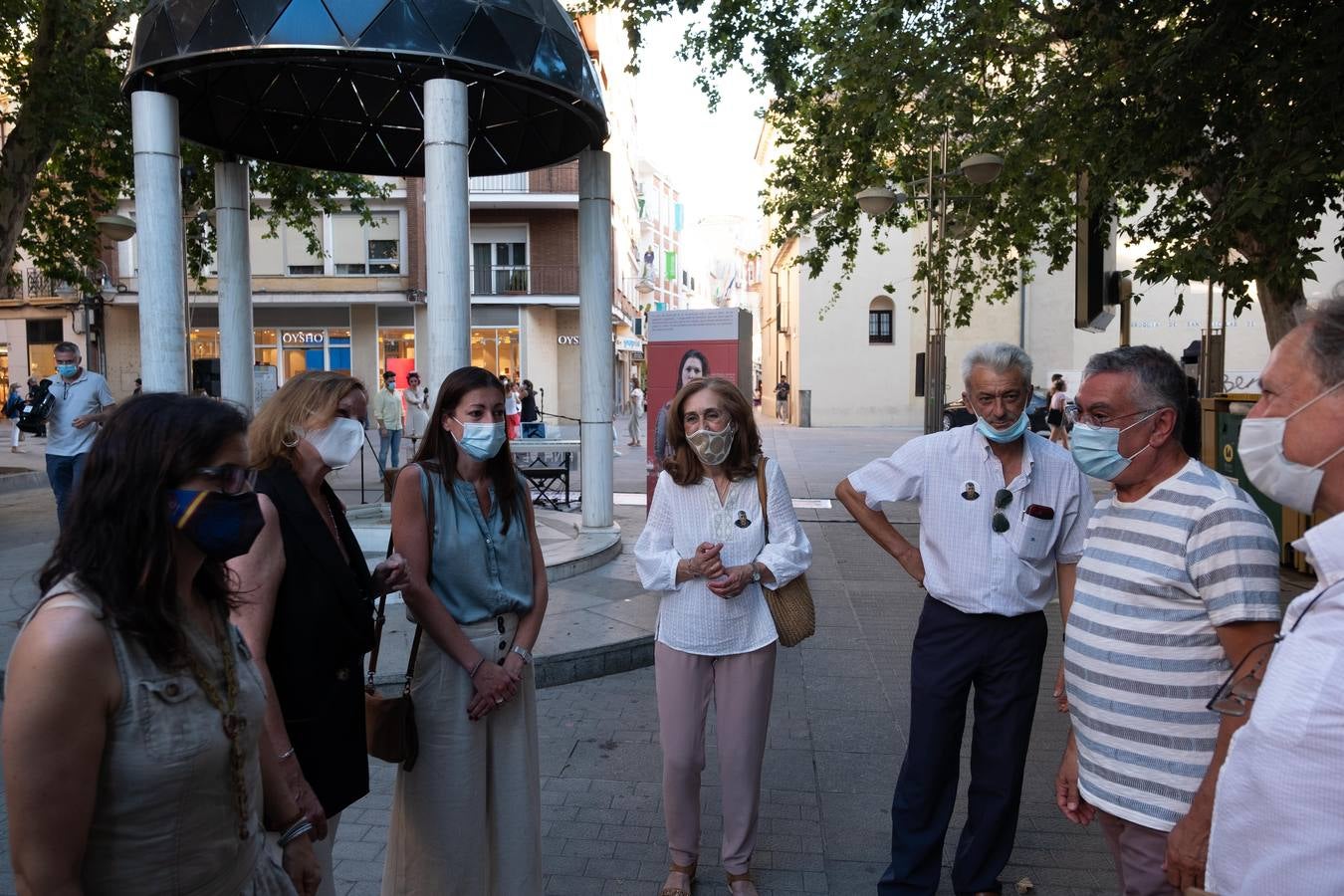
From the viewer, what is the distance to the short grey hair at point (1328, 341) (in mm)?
1572

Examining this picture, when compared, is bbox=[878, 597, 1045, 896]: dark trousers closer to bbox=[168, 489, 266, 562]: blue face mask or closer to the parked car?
bbox=[168, 489, 266, 562]: blue face mask

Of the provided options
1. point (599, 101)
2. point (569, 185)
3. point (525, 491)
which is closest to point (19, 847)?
point (525, 491)

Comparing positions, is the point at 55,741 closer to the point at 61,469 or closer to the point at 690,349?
the point at 61,469

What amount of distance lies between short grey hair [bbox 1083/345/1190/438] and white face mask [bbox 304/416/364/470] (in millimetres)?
2067

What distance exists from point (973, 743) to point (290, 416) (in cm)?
253

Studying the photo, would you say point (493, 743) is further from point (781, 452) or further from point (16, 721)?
point (781, 452)

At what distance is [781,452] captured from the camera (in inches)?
930

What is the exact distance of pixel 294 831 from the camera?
211 cm

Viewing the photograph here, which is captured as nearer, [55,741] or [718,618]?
[55,741]

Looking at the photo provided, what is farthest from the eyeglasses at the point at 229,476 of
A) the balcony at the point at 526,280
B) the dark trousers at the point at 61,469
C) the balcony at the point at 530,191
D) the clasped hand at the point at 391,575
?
the balcony at the point at 526,280

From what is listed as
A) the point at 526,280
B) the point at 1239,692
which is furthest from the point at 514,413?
the point at 1239,692

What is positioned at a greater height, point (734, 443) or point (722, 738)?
point (734, 443)

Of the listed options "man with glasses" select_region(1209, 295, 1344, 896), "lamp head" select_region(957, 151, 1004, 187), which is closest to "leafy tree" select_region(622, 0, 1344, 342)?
"lamp head" select_region(957, 151, 1004, 187)

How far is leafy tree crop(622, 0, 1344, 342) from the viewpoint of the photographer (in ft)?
20.1
